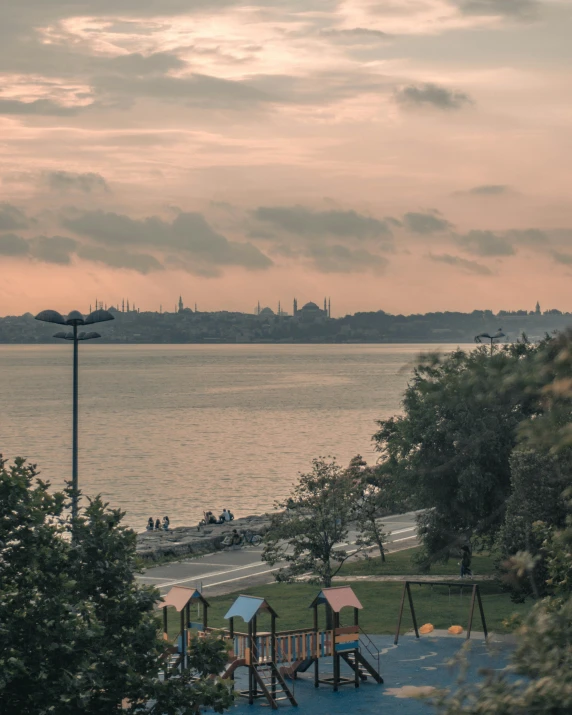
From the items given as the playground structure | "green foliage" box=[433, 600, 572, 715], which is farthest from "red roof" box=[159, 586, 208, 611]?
"green foliage" box=[433, 600, 572, 715]

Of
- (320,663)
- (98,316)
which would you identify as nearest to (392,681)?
(320,663)

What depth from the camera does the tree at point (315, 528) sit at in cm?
3384

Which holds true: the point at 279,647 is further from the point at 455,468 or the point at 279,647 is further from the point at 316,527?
the point at 455,468

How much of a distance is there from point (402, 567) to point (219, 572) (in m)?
7.33

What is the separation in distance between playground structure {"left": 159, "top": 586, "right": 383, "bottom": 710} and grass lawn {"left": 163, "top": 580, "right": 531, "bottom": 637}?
4784 mm

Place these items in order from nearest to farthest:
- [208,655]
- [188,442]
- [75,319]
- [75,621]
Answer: [75,621] < [208,655] < [75,319] < [188,442]

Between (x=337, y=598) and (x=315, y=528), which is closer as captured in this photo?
(x=337, y=598)

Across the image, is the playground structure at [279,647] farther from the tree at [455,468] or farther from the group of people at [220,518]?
the group of people at [220,518]

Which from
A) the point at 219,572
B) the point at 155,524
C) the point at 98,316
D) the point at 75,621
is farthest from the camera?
the point at 155,524

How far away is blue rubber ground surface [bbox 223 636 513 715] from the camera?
78.2 feet

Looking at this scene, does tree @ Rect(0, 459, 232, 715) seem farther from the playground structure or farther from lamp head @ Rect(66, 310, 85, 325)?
lamp head @ Rect(66, 310, 85, 325)

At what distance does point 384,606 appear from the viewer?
1363 inches

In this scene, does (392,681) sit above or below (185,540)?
above

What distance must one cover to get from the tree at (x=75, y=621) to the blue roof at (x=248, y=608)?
7218mm
